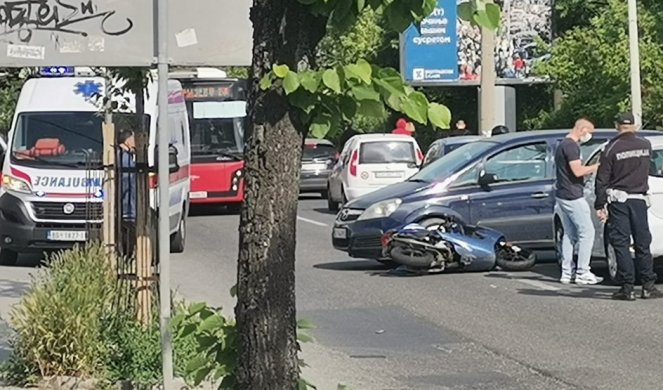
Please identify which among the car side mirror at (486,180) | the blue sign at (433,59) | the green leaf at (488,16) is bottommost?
the car side mirror at (486,180)

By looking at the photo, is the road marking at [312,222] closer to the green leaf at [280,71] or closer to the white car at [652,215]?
the white car at [652,215]

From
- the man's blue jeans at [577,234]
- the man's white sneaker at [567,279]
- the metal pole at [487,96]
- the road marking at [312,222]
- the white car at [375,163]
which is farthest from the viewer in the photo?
the metal pole at [487,96]

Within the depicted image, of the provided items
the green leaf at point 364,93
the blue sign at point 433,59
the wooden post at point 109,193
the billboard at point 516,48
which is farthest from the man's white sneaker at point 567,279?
the billboard at point 516,48

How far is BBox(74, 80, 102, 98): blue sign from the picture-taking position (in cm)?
1344

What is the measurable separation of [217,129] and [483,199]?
42.5ft

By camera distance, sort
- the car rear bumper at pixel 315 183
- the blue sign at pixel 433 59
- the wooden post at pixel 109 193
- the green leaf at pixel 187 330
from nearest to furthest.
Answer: the green leaf at pixel 187 330 → the wooden post at pixel 109 193 → the car rear bumper at pixel 315 183 → the blue sign at pixel 433 59

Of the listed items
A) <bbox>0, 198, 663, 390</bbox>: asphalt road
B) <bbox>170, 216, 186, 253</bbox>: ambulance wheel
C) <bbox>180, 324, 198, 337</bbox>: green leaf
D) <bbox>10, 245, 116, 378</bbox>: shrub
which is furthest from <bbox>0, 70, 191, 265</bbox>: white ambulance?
<bbox>180, 324, 198, 337</bbox>: green leaf

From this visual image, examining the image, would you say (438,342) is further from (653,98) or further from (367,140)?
(653,98)

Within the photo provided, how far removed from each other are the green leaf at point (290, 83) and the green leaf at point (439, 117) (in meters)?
0.49

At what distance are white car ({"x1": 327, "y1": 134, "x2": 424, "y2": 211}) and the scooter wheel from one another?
11272mm

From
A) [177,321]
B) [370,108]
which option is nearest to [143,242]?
[177,321]

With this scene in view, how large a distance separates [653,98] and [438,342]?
74.3ft

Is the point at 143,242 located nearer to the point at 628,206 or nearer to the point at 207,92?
the point at 628,206

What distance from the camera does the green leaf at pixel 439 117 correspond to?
4691 millimetres
